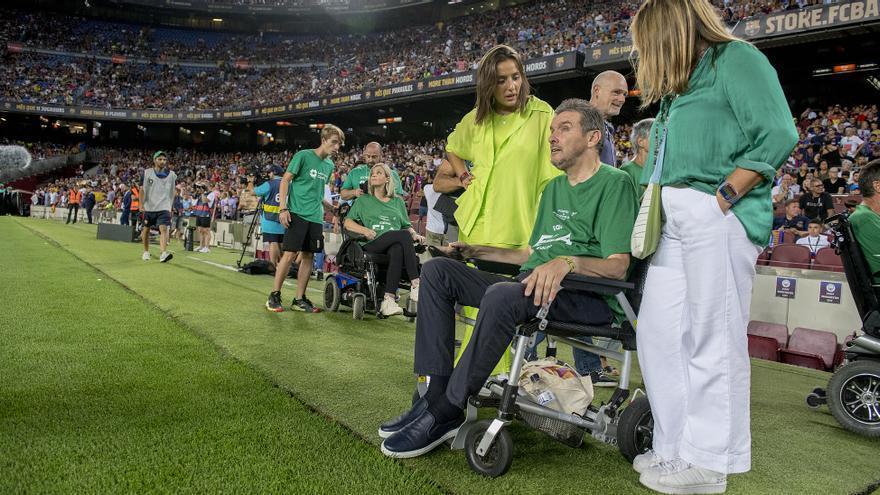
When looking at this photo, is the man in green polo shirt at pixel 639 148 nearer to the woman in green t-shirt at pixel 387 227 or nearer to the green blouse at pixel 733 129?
the green blouse at pixel 733 129

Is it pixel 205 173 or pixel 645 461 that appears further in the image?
pixel 205 173

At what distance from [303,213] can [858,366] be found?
185 inches

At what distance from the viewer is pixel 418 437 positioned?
2.18 metres

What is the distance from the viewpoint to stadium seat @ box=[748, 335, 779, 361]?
574 cm

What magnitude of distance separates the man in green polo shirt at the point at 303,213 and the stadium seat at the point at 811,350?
4.81 metres

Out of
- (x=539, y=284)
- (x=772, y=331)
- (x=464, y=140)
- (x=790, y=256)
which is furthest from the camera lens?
(x=790, y=256)

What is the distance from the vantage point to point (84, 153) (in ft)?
141

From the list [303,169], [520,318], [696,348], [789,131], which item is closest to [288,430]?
[520,318]

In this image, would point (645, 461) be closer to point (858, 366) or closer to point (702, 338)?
point (702, 338)

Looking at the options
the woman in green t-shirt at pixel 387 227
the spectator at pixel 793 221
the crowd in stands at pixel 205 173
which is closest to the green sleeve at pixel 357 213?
the woman in green t-shirt at pixel 387 227

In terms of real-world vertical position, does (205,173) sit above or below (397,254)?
above

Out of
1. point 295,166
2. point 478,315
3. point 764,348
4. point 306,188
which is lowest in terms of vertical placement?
point 764,348

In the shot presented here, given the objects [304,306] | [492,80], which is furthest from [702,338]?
[304,306]

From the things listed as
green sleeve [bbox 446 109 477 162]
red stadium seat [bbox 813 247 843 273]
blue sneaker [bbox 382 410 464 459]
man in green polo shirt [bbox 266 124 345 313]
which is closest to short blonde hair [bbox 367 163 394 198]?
man in green polo shirt [bbox 266 124 345 313]
